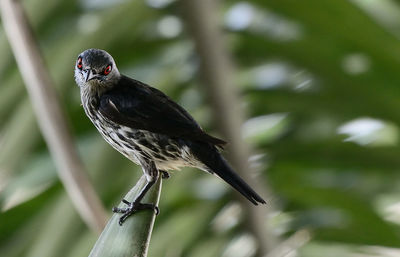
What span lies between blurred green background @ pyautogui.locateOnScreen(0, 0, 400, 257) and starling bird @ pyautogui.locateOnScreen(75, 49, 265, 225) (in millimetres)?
255

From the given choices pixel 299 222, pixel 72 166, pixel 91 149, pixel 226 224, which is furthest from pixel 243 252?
pixel 72 166

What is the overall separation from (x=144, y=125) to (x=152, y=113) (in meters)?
0.02

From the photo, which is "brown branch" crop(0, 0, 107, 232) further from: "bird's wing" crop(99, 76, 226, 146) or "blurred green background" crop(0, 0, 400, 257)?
"blurred green background" crop(0, 0, 400, 257)

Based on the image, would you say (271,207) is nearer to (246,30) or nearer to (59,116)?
(246,30)

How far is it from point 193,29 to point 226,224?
437mm

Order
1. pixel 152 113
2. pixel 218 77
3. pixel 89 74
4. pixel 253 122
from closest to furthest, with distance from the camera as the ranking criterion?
pixel 89 74 < pixel 152 113 < pixel 218 77 < pixel 253 122

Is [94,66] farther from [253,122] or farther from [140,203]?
[253,122]

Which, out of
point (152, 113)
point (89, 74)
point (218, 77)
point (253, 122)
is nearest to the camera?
point (89, 74)

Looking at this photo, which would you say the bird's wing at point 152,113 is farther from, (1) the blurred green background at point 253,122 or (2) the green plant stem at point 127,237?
(1) the blurred green background at point 253,122

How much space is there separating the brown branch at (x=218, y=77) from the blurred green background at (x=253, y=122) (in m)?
0.02

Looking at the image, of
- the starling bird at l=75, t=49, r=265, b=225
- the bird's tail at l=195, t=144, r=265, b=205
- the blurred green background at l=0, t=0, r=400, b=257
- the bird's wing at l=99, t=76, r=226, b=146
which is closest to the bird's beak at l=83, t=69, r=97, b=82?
the starling bird at l=75, t=49, r=265, b=225

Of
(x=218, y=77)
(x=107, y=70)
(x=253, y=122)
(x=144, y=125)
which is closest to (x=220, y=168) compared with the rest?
(x=144, y=125)

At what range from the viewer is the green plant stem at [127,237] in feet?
2.64

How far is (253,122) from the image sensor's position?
1.70m
